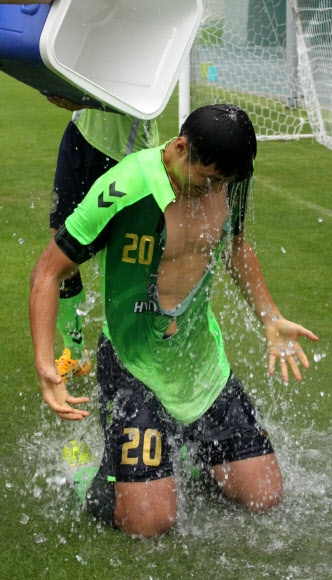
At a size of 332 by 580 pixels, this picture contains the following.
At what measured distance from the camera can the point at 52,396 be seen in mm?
2926

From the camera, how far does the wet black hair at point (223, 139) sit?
296 cm

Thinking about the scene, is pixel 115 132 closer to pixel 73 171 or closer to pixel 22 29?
pixel 73 171

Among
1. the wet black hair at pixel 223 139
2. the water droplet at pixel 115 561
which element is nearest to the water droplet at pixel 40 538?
the water droplet at pixel 115 561

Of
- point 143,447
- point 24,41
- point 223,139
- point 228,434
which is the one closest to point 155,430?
point 143,447

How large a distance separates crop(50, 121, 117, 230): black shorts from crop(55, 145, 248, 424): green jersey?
1.07 m

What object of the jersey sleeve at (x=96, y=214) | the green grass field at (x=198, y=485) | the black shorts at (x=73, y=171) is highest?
the jersey sleeve at (x=96, y=214)

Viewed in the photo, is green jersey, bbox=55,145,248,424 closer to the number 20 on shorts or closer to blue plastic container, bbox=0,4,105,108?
the number 20 on shorts

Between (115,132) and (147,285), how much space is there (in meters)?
1.16

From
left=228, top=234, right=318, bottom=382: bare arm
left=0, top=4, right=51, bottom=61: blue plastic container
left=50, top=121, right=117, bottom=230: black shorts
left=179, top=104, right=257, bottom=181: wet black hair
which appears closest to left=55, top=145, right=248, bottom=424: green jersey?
left=228, top=234, right=318, bottom=382: bare arm

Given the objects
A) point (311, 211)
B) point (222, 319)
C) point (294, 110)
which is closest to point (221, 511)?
point (222, 319)

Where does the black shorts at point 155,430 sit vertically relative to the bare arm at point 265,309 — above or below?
below

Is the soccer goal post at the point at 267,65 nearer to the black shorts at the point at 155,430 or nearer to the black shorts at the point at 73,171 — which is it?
the black shorts at the point at 73,171

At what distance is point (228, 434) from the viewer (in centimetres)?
358

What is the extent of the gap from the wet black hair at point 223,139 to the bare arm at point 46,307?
58cm
